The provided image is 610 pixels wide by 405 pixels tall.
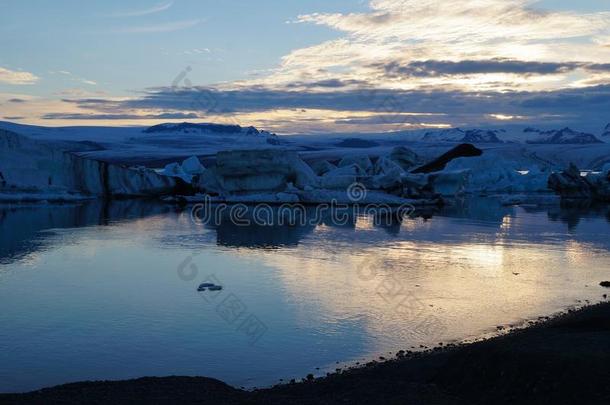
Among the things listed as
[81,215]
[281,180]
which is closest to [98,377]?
[81,215]

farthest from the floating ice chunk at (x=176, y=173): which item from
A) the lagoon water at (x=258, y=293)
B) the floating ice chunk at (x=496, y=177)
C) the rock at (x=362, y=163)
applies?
the lagoon water at (x=258, y=293)

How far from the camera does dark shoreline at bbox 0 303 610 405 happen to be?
403 cm

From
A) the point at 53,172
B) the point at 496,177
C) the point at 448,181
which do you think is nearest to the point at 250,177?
the point at 53,172

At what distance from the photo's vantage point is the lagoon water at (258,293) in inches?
225

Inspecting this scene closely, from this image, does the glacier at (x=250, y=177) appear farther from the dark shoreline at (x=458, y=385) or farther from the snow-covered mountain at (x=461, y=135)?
the snow-covered mountain at (x=461, y=135)

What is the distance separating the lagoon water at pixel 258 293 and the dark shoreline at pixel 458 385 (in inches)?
25.2

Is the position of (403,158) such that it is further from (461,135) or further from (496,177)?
(461,135)

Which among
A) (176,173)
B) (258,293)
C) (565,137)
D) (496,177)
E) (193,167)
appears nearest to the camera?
(258,293)

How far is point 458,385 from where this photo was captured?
177 inches

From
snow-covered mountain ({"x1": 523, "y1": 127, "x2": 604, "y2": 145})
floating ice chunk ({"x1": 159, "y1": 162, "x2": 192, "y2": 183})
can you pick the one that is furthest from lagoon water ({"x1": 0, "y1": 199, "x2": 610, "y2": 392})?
snow-covered mountain ({"x1": 523, "y1": 127, "x2": 604, "y2": 145})

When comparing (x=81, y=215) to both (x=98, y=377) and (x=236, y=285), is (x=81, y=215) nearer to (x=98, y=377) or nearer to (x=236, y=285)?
(x=236, y=285)

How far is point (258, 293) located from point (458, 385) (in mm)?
4085

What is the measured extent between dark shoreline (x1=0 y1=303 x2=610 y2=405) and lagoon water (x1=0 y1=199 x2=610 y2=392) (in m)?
0.64

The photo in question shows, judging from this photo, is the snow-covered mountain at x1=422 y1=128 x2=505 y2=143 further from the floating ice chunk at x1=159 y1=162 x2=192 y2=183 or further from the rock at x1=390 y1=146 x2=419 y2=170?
the floating ice chunk at x1=159 y1=162 x2=192 y2=183
